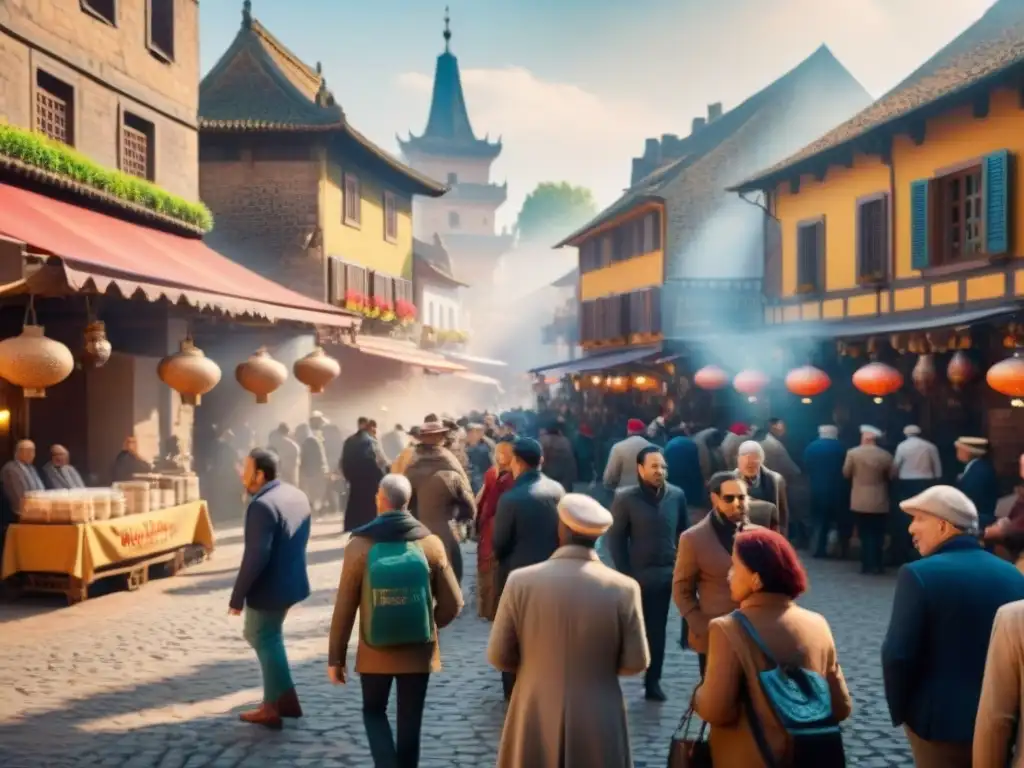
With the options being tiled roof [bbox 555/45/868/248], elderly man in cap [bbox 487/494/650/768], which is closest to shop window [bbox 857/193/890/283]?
tiled roof [bbox 555/45/868/248]

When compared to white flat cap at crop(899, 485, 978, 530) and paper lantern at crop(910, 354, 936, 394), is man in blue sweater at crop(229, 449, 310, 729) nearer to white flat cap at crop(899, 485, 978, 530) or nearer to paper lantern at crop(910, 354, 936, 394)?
white flat cap at crop(899, 485, 978, 530)

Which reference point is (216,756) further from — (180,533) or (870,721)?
(180,533)

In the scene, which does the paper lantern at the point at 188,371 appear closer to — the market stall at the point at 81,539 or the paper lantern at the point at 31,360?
the market stall at the point at 81,539

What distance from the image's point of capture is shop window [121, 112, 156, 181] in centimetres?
1648

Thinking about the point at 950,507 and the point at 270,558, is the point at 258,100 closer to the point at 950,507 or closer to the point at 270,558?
the point at 270,558

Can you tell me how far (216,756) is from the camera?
6555 mm

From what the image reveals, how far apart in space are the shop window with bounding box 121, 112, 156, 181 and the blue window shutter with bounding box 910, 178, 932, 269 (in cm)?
1171

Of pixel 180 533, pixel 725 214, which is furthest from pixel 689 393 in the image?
pixel 180 533

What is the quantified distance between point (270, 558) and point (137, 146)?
11726mm

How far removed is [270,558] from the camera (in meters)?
7.08

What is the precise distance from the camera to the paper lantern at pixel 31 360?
894 centimetres

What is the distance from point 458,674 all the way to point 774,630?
5130mm

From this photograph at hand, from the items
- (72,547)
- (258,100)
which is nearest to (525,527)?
(72,547)

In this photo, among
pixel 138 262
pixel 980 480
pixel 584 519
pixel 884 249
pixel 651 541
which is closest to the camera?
pixel 584 519
